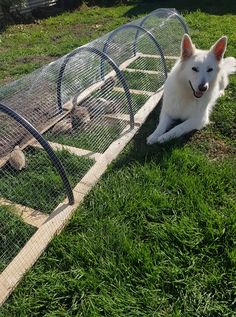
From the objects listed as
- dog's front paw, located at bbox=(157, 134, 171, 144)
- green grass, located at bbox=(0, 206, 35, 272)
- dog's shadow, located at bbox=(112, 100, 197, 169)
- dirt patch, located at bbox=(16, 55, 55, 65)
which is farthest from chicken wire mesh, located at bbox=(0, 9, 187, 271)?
dirt patch, located at bbox=(16, 55, 55, 65)

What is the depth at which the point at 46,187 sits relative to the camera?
12.1ft

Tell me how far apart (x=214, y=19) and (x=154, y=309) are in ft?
29.9

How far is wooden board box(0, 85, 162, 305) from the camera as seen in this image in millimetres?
2805

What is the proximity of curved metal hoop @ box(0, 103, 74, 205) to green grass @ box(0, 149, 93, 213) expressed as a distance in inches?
11.0

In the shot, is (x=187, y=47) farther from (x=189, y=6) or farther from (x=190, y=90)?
(x=189, y=6)

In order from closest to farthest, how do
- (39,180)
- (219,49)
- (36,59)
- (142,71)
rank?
(39,180) → (219,49) → (142,71) → (36,59)

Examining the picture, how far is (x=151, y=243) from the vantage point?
3.04 meters

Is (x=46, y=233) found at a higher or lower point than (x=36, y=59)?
A: higher

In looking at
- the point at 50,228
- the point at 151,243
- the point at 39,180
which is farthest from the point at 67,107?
the point at 151,243

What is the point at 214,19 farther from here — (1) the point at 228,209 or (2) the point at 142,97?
(1) the point at 228,209

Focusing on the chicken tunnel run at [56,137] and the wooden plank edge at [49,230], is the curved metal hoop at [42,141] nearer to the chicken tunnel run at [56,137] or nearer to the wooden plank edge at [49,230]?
the chicken tunnel run at [56,137]

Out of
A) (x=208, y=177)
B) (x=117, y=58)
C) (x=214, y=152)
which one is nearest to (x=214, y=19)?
(x=117, y=58)

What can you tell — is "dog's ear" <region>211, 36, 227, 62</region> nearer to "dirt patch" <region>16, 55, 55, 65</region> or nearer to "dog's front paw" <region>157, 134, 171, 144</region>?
"dog's front paw" <region>157, 134, 171, 144</region>

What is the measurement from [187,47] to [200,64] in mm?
283
